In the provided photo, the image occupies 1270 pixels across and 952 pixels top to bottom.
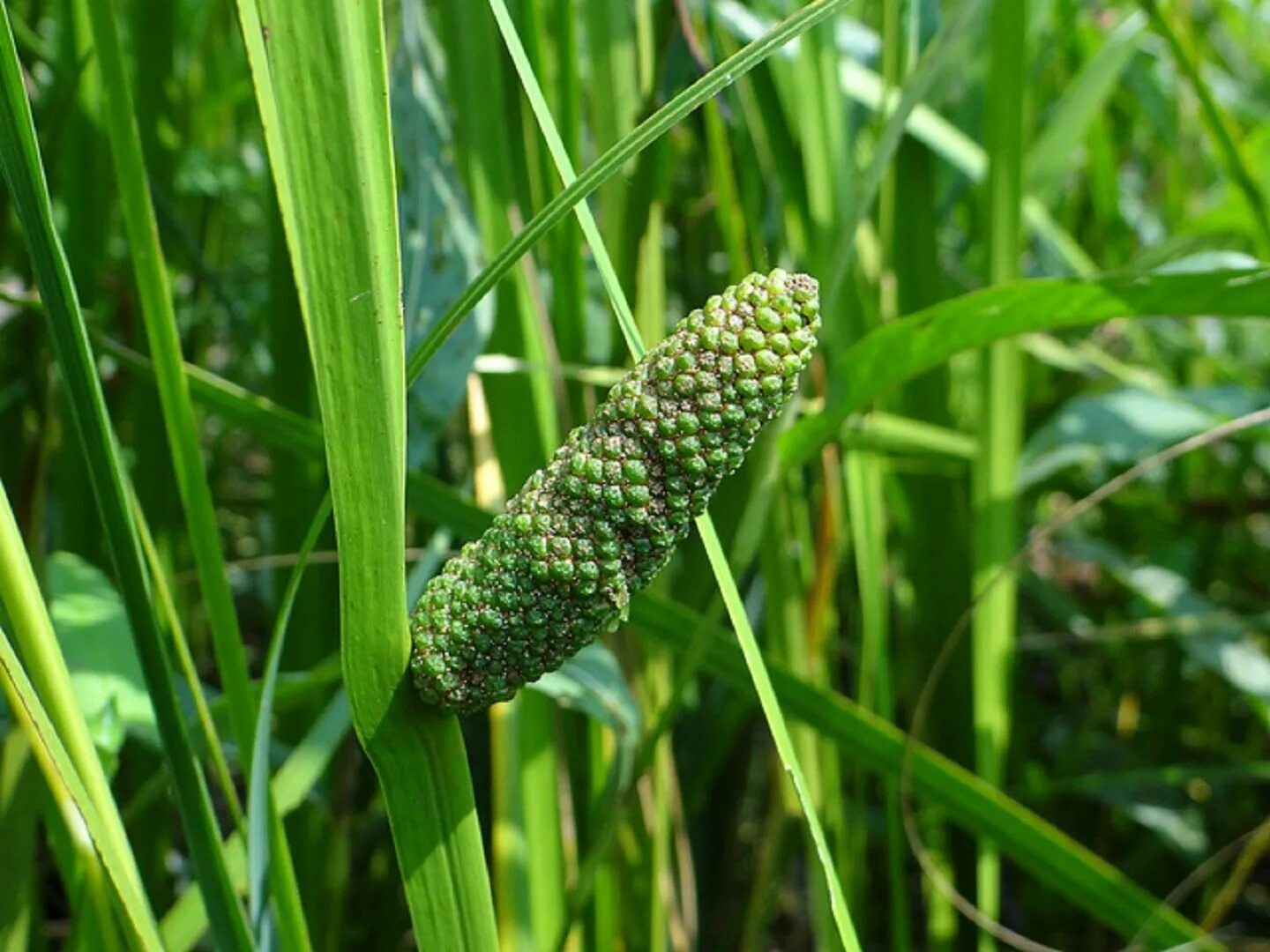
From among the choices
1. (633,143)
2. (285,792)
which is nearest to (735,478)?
(285,792)

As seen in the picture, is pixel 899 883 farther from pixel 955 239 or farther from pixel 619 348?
pixel 955 239

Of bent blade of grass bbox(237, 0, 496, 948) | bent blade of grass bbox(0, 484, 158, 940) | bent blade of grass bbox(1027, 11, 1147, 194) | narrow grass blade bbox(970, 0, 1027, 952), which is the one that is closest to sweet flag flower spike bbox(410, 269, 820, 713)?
bent blade of grass bbox(237, 0, 496, 948)

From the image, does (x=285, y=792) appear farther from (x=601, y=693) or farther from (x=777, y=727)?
(x=777, y=727)

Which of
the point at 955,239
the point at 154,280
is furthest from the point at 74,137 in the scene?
the point at 955,239

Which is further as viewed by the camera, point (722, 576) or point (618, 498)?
point (722, 576)

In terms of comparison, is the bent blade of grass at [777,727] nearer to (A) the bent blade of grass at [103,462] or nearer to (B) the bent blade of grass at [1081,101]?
(A) the bent blade of grass at [103,462]

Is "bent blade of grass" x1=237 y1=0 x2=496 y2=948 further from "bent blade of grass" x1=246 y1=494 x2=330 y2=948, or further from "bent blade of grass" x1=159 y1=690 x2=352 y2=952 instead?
"bent blade of grass" x1=159 y1=690 x2=352 y2=952

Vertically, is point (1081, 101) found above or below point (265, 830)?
above
